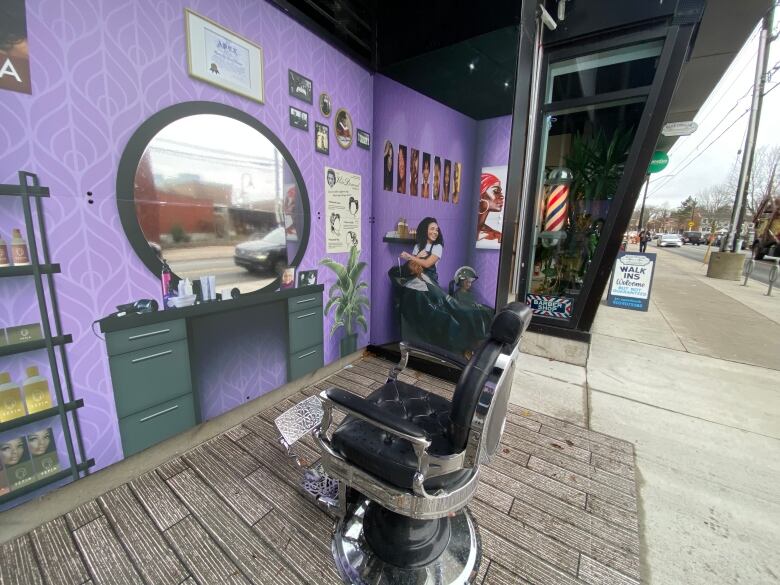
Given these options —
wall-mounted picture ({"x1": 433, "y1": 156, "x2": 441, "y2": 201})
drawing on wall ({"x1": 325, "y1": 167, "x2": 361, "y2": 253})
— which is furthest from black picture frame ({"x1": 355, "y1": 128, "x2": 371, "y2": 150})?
wall-mounted picture ({"x1": 433, "y1": 156, "x2": 441, "y2": 201})

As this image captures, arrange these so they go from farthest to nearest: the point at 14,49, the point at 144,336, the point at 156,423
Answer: the point at 156,423 → the point at 144,336 → the point at 14,49

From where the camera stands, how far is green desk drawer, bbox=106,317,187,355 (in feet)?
5.25

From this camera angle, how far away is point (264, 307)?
229 centimetres

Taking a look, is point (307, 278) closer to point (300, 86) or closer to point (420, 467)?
point (300, 86)

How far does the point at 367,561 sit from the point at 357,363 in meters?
1.87

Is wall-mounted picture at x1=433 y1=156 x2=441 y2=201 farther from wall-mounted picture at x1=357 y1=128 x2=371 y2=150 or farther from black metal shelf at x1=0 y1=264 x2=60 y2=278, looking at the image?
black metal shelf at x1=0 y1=264 x2=60 y2=278

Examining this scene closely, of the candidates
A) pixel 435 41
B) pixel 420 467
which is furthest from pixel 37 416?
pixel 435 41

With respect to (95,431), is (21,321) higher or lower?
higher

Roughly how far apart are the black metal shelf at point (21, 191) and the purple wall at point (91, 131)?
0.03m

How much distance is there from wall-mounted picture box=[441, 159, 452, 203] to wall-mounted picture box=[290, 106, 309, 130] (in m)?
1.21

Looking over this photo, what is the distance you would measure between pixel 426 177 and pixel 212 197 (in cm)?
176

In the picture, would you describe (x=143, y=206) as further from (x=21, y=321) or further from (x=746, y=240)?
(x=746, y=240)

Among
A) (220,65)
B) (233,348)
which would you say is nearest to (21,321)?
(233,348)

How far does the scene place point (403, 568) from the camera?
1.27 metres
